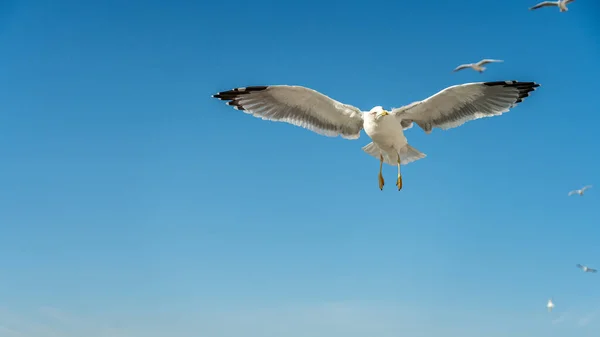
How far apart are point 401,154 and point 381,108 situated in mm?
1257

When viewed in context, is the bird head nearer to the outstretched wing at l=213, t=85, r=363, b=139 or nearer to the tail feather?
A: the outstretched wing at l=213, t=85, r=363, b=139

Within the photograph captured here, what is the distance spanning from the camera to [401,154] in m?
13.5

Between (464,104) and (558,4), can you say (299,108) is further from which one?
(558,4)

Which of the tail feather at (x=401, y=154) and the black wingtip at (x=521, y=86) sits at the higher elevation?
the black wingtip at (x=521, y=86)

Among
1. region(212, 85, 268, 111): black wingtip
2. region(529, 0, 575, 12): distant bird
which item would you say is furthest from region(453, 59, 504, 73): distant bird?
region(212, 85, 268, 111): black wingtip

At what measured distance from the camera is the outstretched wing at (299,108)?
13.3m

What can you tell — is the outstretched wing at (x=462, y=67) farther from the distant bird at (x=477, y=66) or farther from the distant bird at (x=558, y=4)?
the distant bird at (x=558, y=4)

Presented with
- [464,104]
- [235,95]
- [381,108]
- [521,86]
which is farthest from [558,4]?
[235,95]

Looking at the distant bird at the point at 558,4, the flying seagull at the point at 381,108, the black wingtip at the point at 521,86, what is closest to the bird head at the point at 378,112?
the flying seagull at the point at 381,108

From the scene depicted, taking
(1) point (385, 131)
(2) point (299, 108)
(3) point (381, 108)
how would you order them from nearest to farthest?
1. (1) point (385, 131)
2. (3) point (381, 108)
3. (2) point (299, 108)

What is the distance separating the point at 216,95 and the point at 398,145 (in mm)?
3663

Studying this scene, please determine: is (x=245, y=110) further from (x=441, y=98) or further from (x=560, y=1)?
(x=560, y=1)

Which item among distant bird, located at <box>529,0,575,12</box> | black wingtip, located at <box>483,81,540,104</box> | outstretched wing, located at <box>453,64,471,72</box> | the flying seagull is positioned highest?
distant bird, located at <box>529,0,575,12</box>

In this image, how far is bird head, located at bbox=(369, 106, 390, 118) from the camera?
12477mm
